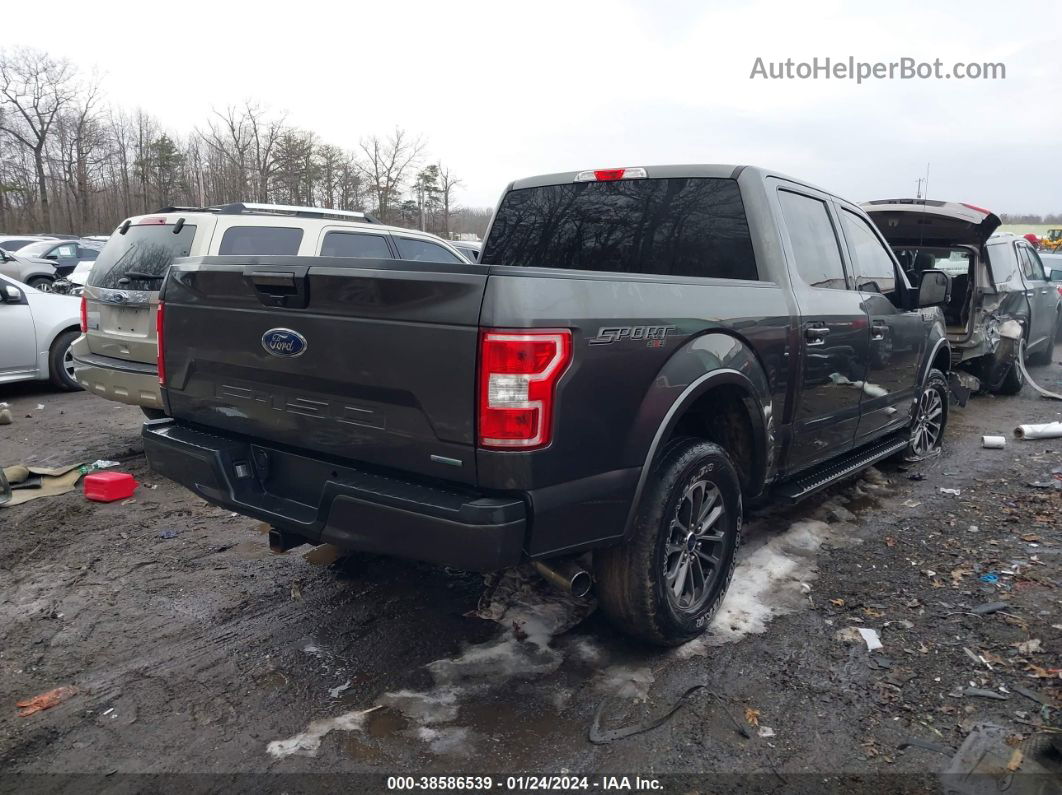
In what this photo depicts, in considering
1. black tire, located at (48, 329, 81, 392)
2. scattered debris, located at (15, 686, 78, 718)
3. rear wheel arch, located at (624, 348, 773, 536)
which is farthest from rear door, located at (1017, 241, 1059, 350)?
black tire, located at (48, 329, 81, 392)

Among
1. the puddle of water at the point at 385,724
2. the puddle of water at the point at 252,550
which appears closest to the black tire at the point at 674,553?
the puddle of water at the point at 385,724

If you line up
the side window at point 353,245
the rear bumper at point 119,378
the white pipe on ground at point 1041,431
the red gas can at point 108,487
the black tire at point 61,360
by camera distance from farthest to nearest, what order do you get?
the black tire at point 61,360
the white pipe on ground at point 1041,431
the side window at point 353,245
the rear bumper at point 119,378
the red gas can at point 108,487

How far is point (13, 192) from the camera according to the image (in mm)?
49125

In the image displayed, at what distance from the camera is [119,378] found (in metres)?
5.81

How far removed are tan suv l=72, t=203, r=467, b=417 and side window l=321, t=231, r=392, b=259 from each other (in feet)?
0.29

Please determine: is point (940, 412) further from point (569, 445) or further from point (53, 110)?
point (53, 110)

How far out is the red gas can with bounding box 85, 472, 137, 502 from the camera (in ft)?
17.0

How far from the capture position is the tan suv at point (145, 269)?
575 cm

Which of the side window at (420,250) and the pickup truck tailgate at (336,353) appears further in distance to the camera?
the side window at (420,250)

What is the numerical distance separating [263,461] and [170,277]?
970mm

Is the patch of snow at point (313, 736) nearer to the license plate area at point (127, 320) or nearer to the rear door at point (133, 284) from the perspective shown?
the rear door at point (133, 284)

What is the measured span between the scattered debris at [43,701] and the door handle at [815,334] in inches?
142

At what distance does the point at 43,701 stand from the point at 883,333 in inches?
187

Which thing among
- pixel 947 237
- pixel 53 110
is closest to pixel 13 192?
pixel 53 110
